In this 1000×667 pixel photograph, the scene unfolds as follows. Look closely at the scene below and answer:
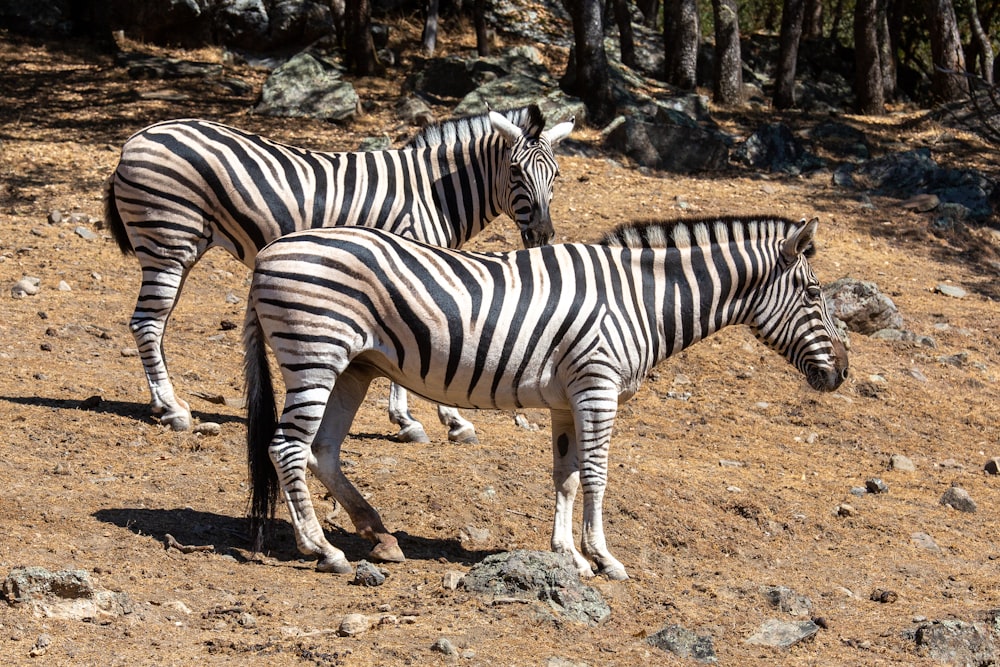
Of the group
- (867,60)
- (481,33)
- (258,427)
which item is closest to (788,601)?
(258,427)

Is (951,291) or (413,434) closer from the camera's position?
(413,434)

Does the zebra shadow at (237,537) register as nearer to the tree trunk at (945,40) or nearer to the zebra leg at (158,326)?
the zebra leg at (158,326)

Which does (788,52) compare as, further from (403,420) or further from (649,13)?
(403,420)

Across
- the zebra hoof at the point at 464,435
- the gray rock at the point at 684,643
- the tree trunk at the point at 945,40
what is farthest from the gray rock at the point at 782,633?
the tree trunk at the point at 945,40

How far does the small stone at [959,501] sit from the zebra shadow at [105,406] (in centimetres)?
587

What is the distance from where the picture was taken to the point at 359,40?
72.4ft

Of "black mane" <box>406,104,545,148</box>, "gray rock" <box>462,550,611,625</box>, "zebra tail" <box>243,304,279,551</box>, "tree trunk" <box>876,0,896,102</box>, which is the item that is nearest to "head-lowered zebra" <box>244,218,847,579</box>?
"zebra tail" <box>243,304,279,551</box>

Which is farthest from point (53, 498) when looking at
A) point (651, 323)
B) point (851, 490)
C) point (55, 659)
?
point (851, 490)

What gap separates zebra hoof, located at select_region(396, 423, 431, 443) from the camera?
9.29 m

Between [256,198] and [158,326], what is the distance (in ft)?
4.30

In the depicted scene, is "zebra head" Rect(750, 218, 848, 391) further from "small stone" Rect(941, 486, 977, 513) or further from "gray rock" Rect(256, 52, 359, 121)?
"gray rock" Rect(256, 52, 359, 121)

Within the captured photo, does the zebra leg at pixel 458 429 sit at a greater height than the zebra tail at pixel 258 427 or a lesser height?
lesser

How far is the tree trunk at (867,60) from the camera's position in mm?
23000

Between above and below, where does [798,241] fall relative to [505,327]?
above
